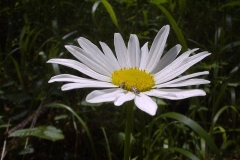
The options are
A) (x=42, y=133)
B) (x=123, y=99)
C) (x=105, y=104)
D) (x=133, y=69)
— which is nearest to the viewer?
(x=123, y=99)

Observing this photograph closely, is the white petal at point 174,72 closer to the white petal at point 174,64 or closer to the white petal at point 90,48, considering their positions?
the white petal at point 174,64

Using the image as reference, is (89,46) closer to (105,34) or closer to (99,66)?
(99,66)

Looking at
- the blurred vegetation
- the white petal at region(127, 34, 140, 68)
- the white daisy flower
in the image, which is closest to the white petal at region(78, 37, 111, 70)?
the white daisy flower

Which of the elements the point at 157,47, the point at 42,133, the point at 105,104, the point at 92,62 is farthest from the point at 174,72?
the point at 105,104

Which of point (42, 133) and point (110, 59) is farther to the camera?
point (42, 133)

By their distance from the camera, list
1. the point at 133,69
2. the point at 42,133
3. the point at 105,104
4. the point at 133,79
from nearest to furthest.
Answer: the point at 133,79
the point at 133,69
the point at 42,133
the point at 105,104

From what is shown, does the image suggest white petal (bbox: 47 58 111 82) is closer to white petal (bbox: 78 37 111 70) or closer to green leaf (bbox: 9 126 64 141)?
white petal (bbox: 78 37 111 70)

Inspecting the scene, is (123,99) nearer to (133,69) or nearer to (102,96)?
(102,96)
